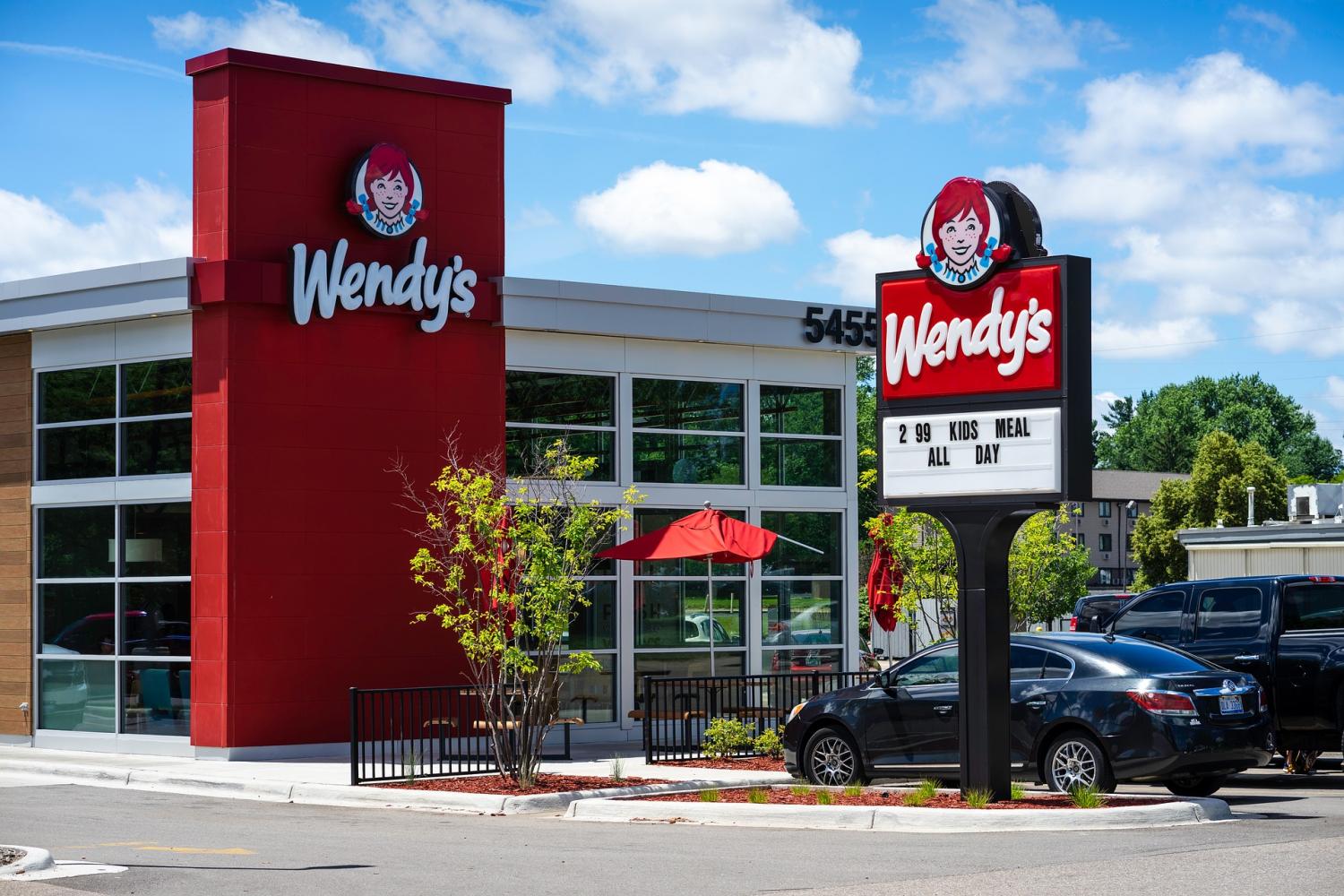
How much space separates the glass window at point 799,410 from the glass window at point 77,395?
9205mm

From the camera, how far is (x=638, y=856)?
1262 centimetres

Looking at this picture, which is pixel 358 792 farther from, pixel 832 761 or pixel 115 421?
pixel 115 421

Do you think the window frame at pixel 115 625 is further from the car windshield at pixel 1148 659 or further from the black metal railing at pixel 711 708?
the car windshield at pixel 1148 659

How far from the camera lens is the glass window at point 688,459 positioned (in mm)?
23875

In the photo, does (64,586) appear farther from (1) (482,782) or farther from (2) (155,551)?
(1) (482,782)

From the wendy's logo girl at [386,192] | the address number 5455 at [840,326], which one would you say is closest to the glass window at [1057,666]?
the address number 5455 at [840,326]

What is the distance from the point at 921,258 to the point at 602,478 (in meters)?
8.79

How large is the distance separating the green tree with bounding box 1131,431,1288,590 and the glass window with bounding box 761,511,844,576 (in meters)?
50.7

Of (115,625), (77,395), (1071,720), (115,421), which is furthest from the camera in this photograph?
(77,395)

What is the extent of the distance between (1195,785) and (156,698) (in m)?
12.7

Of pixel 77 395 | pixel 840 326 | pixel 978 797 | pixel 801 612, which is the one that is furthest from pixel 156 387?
pixel 978 797

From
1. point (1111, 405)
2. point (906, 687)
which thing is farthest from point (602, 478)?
point (1111, 405)

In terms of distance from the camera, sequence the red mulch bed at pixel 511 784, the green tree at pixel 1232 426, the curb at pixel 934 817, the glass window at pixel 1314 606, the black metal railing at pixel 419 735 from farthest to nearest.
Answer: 1. the green tree at pixel 1232 426
2. the glass window at pixel 1314 606
3. the black metal railing at pixel 419 735
4. the red mulch bed at pixel 511 784
5. the curb at pixel 934 817

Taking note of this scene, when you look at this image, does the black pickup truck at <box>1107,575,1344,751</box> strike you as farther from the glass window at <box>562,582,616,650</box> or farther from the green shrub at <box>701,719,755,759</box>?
the glass window at <box>562,582,616,650</box>
